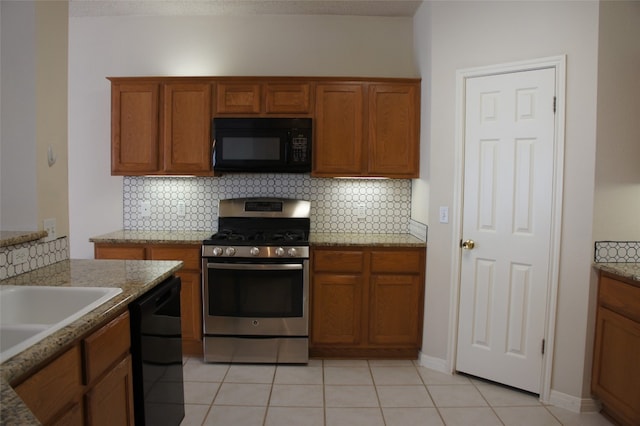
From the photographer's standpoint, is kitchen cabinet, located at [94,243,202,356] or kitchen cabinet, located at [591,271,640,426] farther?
kitchen cabinet, located at [94,243,202,356]

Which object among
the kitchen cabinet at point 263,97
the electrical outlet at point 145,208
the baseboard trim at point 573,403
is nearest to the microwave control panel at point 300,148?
the kitchen cabinet at point 263,97

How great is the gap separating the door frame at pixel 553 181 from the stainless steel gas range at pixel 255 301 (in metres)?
1.13

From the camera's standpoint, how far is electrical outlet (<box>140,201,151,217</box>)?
146 inches

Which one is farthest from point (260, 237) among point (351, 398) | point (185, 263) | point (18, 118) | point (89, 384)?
point (89, 384)

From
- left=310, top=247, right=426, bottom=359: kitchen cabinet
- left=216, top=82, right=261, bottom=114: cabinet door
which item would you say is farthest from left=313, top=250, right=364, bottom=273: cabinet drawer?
left=216, top=82, right=261, bottom=114: cabinet door

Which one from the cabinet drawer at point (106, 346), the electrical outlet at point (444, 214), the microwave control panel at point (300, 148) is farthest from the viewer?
the microwave control panel at point (300, 148)

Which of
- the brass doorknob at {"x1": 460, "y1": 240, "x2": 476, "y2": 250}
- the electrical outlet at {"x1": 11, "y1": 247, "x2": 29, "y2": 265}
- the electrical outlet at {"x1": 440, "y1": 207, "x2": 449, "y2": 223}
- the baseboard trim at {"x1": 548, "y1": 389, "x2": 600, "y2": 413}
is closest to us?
the electrical outlet at {"x1": 11, "y1": 247, "x2": 29, "y2": 265}

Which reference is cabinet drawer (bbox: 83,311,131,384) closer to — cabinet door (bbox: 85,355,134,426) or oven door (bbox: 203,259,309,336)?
cabinet door (bbox: 85,355,134,426)

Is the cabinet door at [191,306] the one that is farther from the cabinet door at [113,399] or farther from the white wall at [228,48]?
the white wall at [228,48]

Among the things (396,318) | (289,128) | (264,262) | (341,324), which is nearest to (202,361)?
(264,262)

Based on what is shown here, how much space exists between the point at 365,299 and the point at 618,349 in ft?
5.27

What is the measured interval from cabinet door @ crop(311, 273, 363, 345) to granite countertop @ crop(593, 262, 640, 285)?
1.58 meters

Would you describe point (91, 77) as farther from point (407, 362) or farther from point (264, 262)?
point (407, 362)

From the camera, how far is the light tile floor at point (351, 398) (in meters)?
2.38
